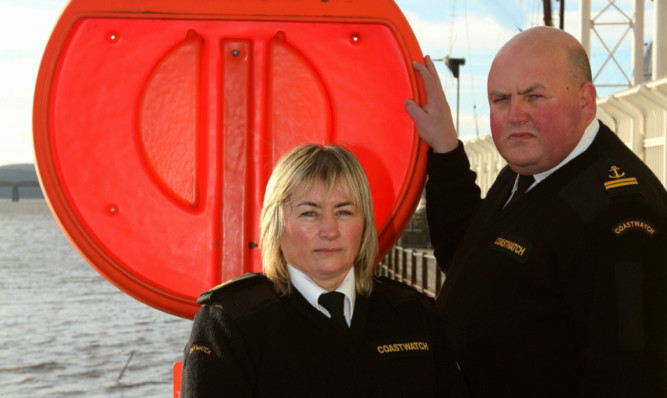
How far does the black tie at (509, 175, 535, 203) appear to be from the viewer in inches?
84.8

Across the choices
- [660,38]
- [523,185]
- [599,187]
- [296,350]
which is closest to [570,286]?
[599,187]

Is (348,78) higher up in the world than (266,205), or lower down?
higher up

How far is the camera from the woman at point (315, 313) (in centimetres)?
169

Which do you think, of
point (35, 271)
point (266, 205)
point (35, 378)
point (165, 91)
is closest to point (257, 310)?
point (266, 205)

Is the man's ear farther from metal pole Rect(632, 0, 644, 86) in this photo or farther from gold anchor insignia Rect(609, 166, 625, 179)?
metal pole Rect(632, 0, 644, 86)

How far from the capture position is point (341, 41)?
1878mm

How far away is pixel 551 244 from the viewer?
1930mm

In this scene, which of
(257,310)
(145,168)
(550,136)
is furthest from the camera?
(550,136)

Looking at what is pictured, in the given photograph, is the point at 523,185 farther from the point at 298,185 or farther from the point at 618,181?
the point at 298,185

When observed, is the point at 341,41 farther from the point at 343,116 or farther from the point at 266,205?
the point at 266,205

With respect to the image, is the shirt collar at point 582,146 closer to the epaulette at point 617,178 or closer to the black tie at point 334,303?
the epaulette at point 617,178

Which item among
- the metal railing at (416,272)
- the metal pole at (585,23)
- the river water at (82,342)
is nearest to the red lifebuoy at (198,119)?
the metal railing at (416,272)

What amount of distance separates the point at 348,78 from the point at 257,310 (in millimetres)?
566

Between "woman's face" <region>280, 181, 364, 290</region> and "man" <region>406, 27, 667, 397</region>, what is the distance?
0.29 metres
